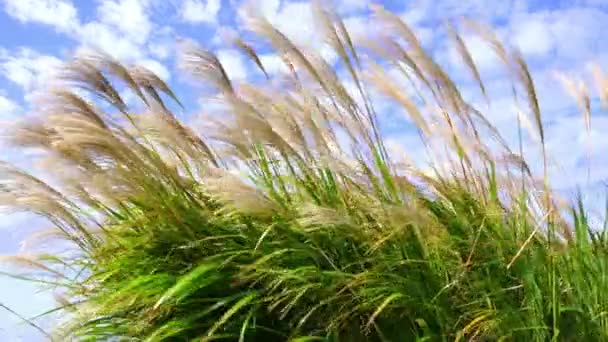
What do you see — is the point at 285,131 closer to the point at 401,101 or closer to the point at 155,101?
the point at 401,101

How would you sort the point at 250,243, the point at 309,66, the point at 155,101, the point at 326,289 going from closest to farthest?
the point at 326,289, the point at 250,243, the point at 309,66, the point at 155,101

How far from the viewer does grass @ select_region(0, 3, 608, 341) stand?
99.2 inches

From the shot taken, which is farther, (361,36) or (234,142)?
(361,36)

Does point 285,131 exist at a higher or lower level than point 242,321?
higher

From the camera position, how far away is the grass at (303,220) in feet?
8.27

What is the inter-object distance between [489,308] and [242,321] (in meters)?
0.74

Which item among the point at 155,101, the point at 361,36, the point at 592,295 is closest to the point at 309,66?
the point at 361,36

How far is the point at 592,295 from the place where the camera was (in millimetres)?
2652

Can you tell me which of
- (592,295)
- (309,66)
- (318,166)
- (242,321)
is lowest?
(592,295)

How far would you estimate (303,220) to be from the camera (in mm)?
2404

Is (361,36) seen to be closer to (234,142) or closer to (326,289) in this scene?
(234,142)

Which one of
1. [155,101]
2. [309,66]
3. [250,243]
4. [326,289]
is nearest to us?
[326,289]

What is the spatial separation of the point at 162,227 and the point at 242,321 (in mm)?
434

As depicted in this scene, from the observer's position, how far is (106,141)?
2604 millimetres
